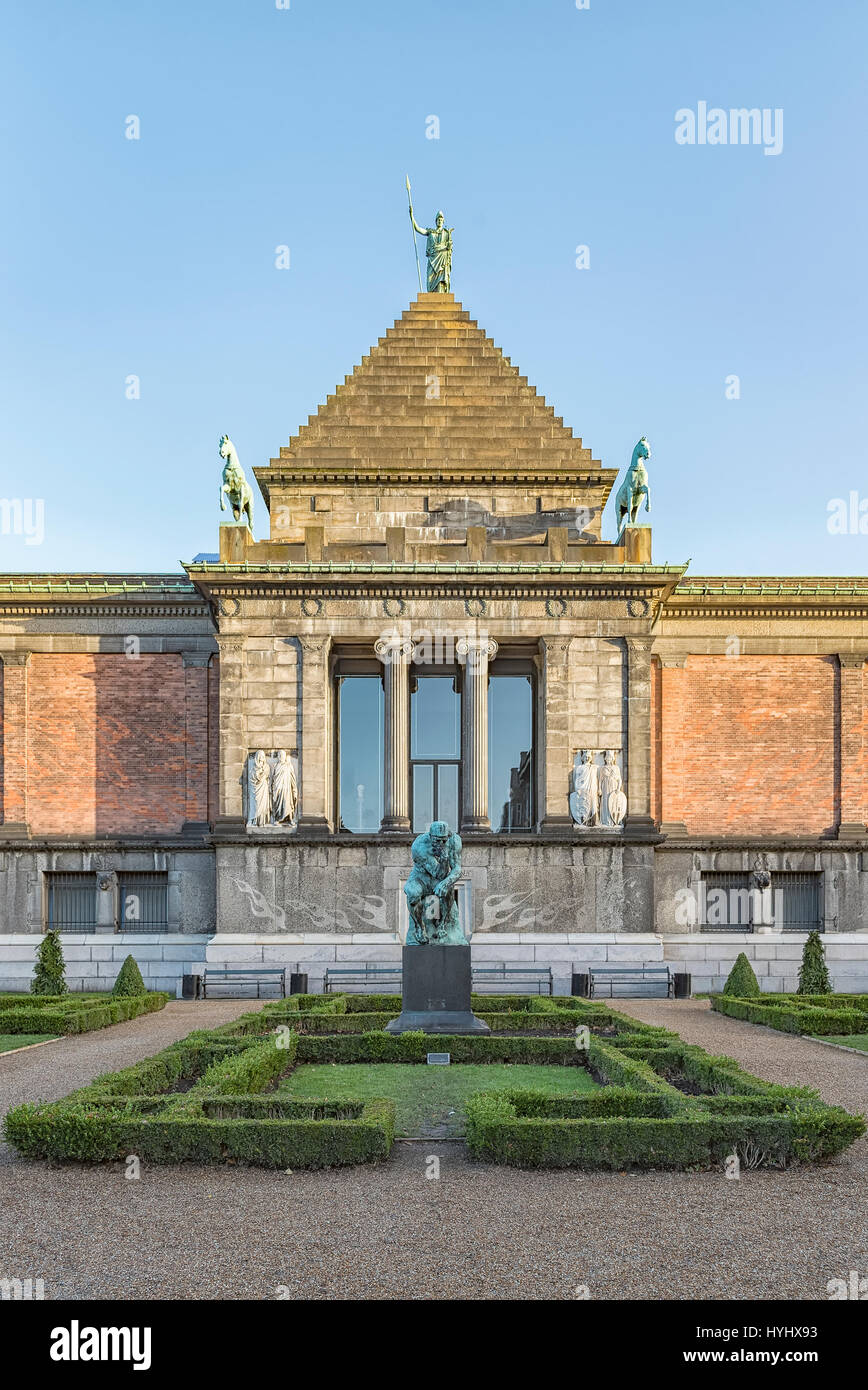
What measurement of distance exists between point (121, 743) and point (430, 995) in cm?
1969

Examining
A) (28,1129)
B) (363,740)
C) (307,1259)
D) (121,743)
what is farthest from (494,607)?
(307,1259)

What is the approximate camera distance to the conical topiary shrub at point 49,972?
32.5m

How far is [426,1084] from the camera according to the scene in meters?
19.4

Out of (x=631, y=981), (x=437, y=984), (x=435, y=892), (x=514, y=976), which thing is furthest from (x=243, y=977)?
(x=435, y=892)

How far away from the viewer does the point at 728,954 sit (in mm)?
38219

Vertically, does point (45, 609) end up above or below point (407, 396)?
below

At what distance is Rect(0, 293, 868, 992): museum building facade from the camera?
36.7m

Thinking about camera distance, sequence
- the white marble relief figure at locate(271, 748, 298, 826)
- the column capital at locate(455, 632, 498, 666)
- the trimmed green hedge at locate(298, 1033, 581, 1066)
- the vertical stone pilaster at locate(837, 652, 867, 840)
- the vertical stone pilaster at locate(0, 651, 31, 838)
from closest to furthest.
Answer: the trimmed green hedge at locate(298, 1033, 581, 1066), the white marble relief figure at locate(271, 748, 298, 826), the column capital at locate(455, 632, 498, 666), the vertical stone pilaster at locate(0, 651, 31, 838), the vertical stone pilaster at locate(837, 652, 867, 840)

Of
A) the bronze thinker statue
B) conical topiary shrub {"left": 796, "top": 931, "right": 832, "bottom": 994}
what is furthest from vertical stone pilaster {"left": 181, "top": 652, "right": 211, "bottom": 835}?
conical topiary shrub {"left": 796, "top": 931, "right": 832, "bottom": 994}

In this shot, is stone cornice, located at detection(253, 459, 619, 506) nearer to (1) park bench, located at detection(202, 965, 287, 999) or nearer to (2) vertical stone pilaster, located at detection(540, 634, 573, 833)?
(2) vertical stone pilaster, located at detection(540, 634, 573, 833)

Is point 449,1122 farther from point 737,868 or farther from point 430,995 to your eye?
point 737,868

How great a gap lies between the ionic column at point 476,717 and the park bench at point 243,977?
7.42m

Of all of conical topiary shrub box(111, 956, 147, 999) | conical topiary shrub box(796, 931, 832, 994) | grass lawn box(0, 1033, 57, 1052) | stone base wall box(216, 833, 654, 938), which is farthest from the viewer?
stone base wall box(216, 833, 654, 938)

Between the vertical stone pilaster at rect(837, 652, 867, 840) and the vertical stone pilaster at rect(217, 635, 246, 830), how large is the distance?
19903 millimetres
